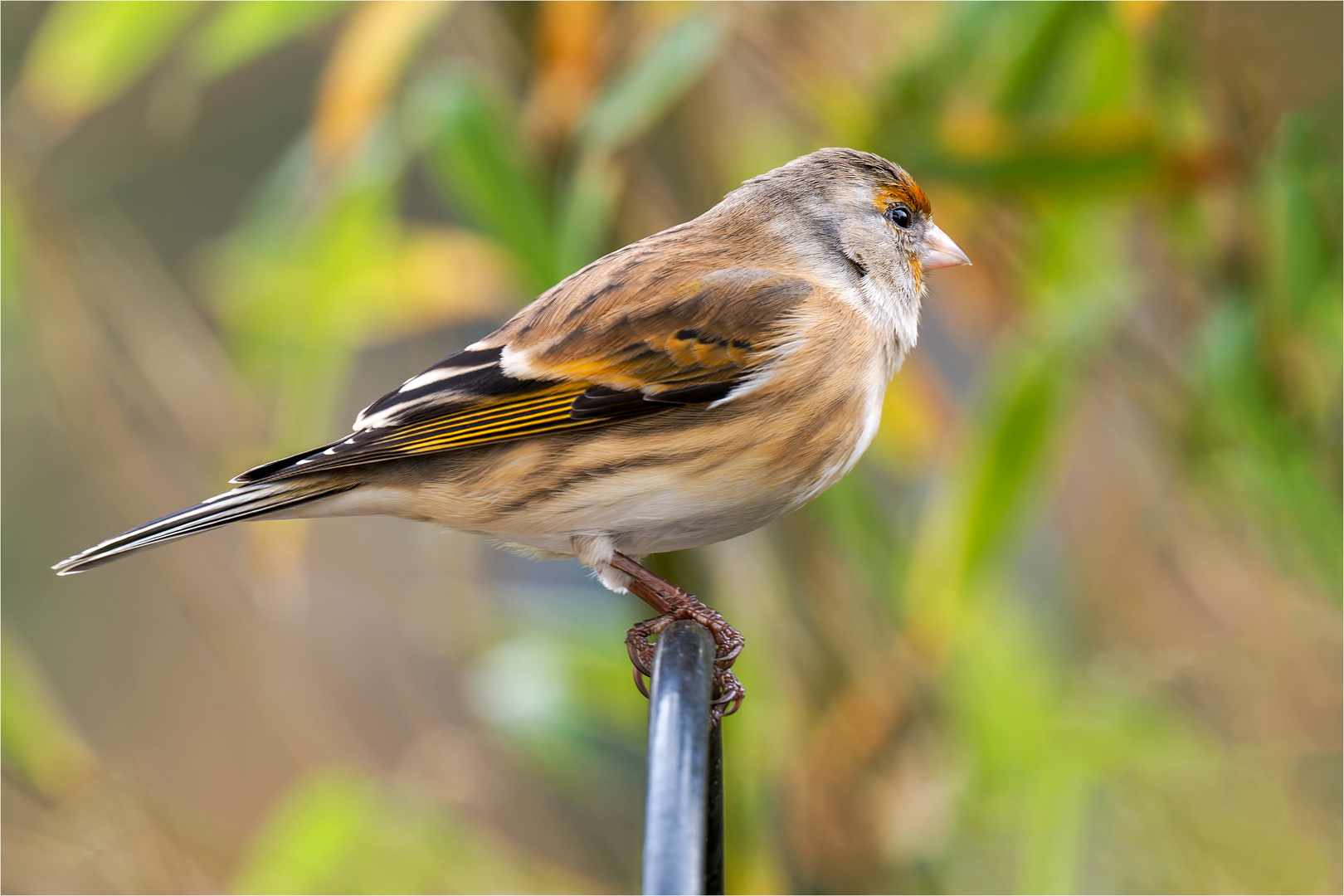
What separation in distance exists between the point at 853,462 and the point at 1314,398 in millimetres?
982

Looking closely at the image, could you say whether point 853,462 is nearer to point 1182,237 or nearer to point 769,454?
point 769,454

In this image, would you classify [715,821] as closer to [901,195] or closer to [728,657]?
[728,657]

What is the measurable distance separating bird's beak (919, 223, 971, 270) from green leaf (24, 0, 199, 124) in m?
1.10

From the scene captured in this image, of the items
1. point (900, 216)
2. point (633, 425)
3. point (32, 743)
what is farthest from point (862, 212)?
point (32, 743)

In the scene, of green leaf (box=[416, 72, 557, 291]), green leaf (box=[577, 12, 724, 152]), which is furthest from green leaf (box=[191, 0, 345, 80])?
green leaf (box=[577, 12, 724, 152])

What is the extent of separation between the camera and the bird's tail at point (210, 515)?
3.57ft

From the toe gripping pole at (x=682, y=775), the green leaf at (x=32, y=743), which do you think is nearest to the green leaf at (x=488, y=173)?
the toe gripping pole at (x=682, y=775)

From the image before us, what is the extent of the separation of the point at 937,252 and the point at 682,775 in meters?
0.80

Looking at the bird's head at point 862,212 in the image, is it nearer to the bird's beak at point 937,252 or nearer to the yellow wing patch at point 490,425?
the bird's beak at point 937,252

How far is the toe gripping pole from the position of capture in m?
0.76

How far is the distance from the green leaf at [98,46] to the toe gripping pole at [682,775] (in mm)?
1209

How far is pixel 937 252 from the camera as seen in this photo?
56.0 inches

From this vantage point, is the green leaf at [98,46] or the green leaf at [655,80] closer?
the green leaf at [655,80]

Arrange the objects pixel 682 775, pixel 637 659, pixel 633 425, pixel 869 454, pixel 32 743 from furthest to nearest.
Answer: pixel 869 454 → pixel 32 743 → pixel 637 659 → pixel 633 425 → pixel 682 775
